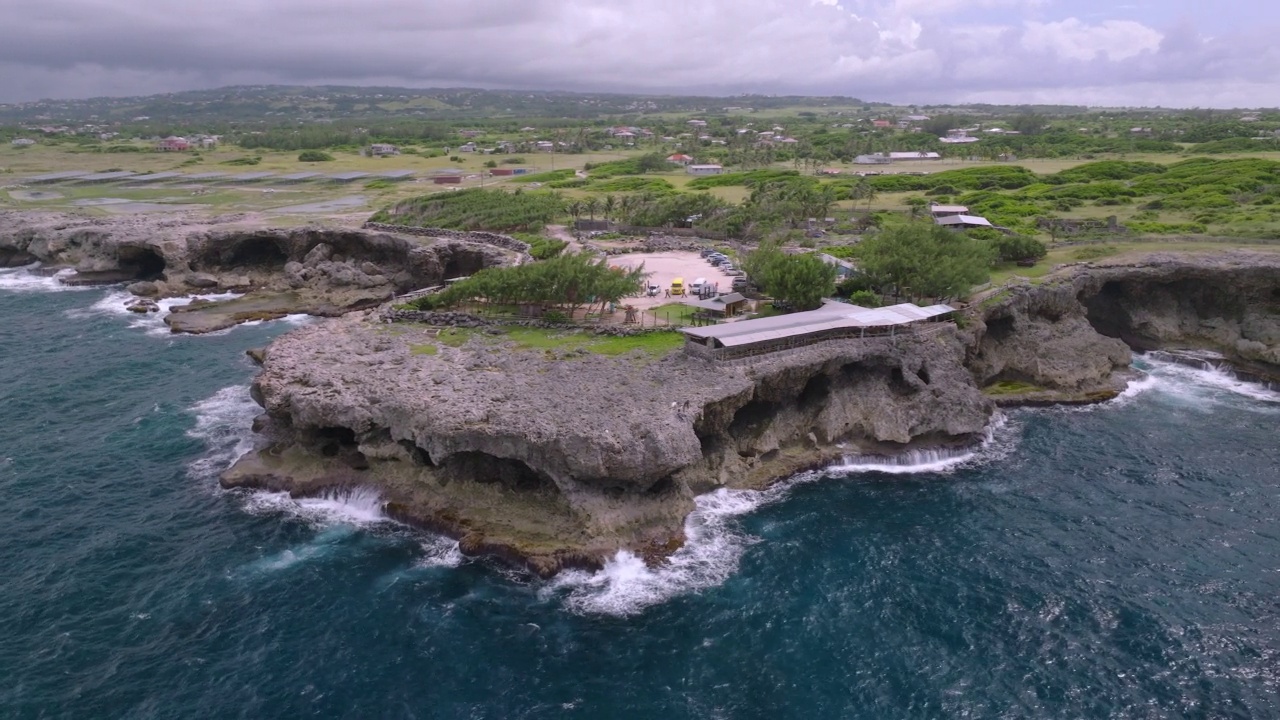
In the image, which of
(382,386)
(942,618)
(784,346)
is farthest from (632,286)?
(942,618)

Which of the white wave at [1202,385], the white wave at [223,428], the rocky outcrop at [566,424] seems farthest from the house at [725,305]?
the white wave at [1202,385]

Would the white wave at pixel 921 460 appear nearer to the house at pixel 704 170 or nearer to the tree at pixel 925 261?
the tree at pixel 925 261

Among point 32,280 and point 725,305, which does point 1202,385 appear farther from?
point 32,280

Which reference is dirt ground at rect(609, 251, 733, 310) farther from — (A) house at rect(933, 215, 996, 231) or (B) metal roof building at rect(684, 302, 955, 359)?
(A) house at rect(933, 215, 996, 231)

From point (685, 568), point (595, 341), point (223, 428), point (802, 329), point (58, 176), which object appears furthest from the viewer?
point (58, 176)

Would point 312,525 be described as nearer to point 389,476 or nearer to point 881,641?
point 389,476

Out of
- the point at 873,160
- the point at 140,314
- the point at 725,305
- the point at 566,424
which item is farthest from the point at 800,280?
the point at 873,160
